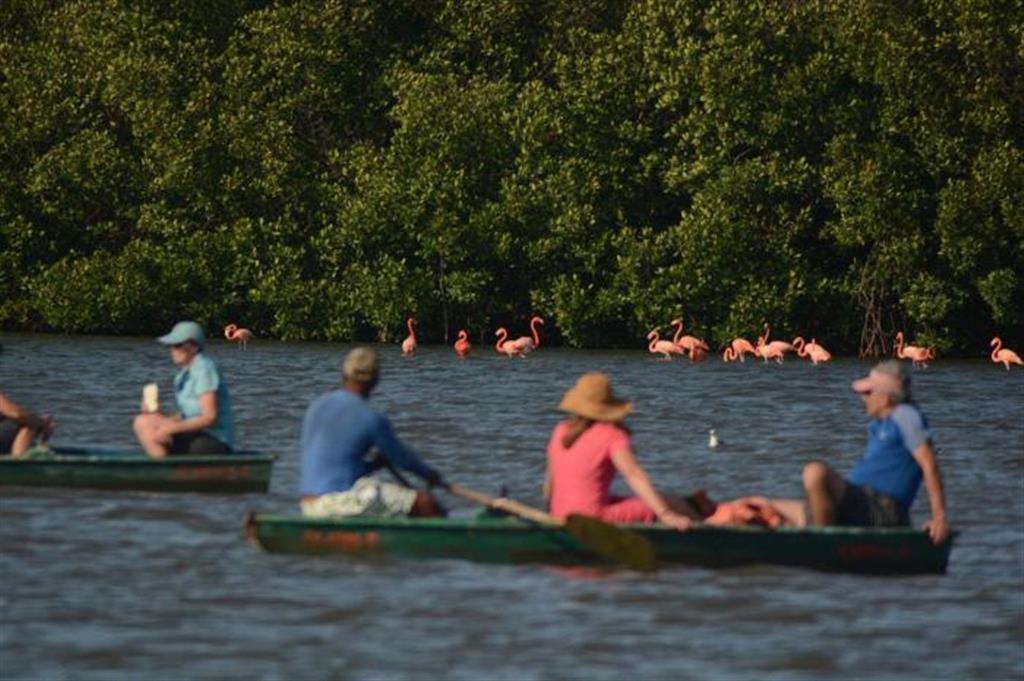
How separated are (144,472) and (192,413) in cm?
64

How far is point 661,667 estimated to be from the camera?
15.2m

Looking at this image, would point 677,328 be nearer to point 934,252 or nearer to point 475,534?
point 934,252

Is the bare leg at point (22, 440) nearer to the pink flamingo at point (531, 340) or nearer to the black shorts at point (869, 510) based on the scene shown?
the black shorts at point (869, 510)

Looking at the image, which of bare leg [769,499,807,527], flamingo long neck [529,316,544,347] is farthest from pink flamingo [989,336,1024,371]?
bare leg [769,499,807,527]

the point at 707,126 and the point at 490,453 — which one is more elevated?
the point at 707,126

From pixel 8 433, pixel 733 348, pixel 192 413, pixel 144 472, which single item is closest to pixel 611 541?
pixel 192 413

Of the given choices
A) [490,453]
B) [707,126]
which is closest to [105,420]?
[490,453]

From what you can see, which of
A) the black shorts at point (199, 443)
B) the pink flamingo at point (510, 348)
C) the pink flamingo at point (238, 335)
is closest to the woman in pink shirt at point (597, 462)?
the black shorts at point (199, 443)

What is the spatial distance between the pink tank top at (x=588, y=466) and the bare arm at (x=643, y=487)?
0.09 meters

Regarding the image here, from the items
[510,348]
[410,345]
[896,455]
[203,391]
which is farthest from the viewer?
[410,345]

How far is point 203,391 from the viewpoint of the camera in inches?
872

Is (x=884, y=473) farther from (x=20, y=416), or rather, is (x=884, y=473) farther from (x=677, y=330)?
(x=677, y=330)

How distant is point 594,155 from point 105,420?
26016 millimetres

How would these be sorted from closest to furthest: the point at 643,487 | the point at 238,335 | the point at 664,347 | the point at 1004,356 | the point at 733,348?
the point at 643,487 < the point at 1004,356 < the point at 664,347 < the point at 733,348 < the point at 238,335
